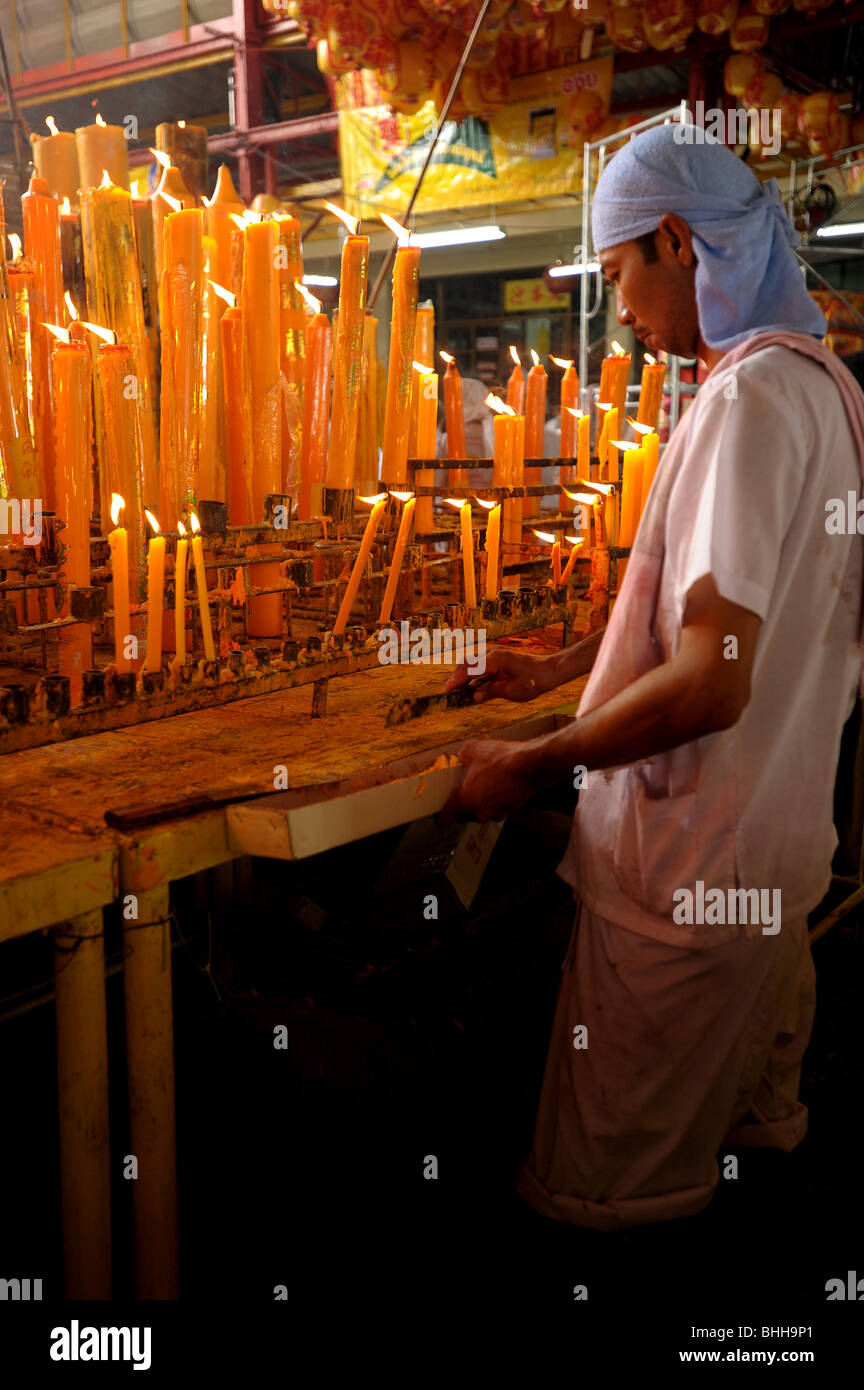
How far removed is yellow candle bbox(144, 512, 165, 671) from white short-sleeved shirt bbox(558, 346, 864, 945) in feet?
1.95

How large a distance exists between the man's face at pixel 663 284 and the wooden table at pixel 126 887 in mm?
596

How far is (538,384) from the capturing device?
8.79ft

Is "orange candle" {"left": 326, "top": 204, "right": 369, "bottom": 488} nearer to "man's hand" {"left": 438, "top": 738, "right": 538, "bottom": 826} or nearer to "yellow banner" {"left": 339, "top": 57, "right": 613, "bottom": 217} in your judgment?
"man's hand" {"left": 438, "top": 738, "right": 538, "bottom": 826}

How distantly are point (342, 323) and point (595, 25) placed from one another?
5.73m

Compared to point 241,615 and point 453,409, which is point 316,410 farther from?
point 453,409

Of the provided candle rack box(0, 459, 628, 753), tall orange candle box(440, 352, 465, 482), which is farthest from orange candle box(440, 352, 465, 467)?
candle rack box(0, 459, 628, 753)

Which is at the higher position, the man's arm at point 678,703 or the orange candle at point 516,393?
the orange candle at point 516,393

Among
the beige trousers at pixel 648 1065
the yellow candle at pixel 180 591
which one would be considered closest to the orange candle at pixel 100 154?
the yellow candle at pixel 180 591

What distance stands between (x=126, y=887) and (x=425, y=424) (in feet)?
5.11

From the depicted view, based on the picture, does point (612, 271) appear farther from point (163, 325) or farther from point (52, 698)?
point (52, 698)

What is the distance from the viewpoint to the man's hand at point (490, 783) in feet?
4.37

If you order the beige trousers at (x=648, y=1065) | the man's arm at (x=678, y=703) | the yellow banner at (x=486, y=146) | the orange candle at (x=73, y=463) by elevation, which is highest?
the yellow banner at (x=486, y=146)

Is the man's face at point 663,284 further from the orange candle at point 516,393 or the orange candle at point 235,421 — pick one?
the orange candle at point 516,393

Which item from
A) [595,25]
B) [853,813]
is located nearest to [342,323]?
[853,813]
